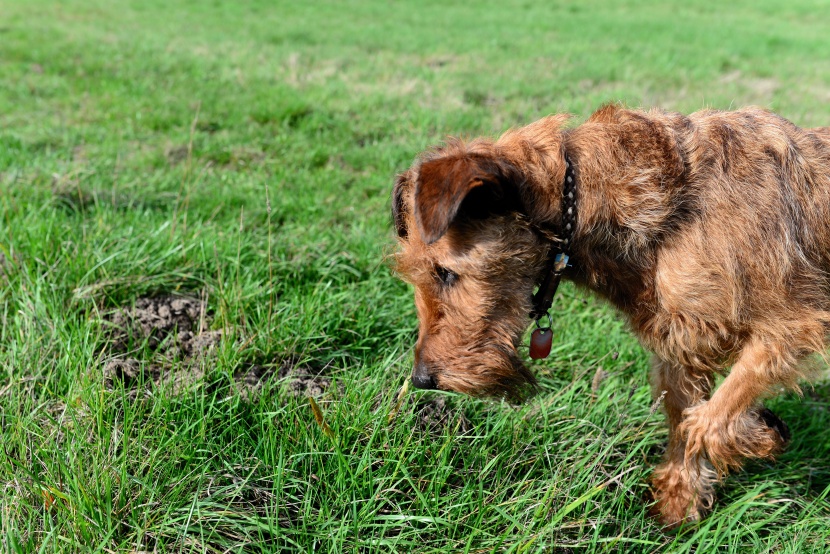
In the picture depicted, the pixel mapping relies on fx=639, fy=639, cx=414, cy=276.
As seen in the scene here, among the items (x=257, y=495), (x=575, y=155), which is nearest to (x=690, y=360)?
(x=575, y=155)

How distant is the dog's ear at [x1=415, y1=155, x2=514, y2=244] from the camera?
2352 mm

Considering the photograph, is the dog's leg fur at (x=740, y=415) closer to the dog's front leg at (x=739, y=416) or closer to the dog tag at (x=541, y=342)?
the dog's front leg at (x=739, y=416)

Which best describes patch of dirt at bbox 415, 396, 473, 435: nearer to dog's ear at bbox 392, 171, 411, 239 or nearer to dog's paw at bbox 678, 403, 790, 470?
dog's ear at bbox 392, 171, 411, 239

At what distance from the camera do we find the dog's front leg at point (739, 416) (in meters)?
2.58

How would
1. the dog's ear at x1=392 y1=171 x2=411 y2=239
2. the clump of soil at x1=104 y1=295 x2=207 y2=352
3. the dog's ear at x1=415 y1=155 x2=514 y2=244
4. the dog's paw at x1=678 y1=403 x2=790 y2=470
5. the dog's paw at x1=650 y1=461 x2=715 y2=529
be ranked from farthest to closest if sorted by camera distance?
the clump of soil at x1=104 y1=295 x2=207 y2=352, the dog's ear at x1=392 y1=171 x2=411 y2=239, the dog's paw at x1=650 y1=461 x2=715 y2=529, the dog's paw at x1=678 y1=403 x2=790 y2=470, the dog's ear at x1=415 y1=155 x2=514 y2=244

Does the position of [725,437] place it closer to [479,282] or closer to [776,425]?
[776,425]

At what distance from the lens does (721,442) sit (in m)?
2.65

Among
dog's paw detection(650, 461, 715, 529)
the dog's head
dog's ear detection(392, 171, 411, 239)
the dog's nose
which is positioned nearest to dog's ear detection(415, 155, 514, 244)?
the dog's head

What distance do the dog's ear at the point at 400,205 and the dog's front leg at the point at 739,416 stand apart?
1.52 meters

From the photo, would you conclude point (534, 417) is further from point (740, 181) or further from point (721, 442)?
point (740, 181)

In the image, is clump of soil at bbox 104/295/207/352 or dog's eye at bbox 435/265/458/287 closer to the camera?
dog's eye at bbox 435/265/458/287

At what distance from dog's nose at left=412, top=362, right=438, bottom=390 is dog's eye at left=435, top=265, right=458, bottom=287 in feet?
1.18

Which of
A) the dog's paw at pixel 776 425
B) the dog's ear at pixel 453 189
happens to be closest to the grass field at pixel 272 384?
the dog's paw at pixel 776 425

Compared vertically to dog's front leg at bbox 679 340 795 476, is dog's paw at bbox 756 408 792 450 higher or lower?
lower
